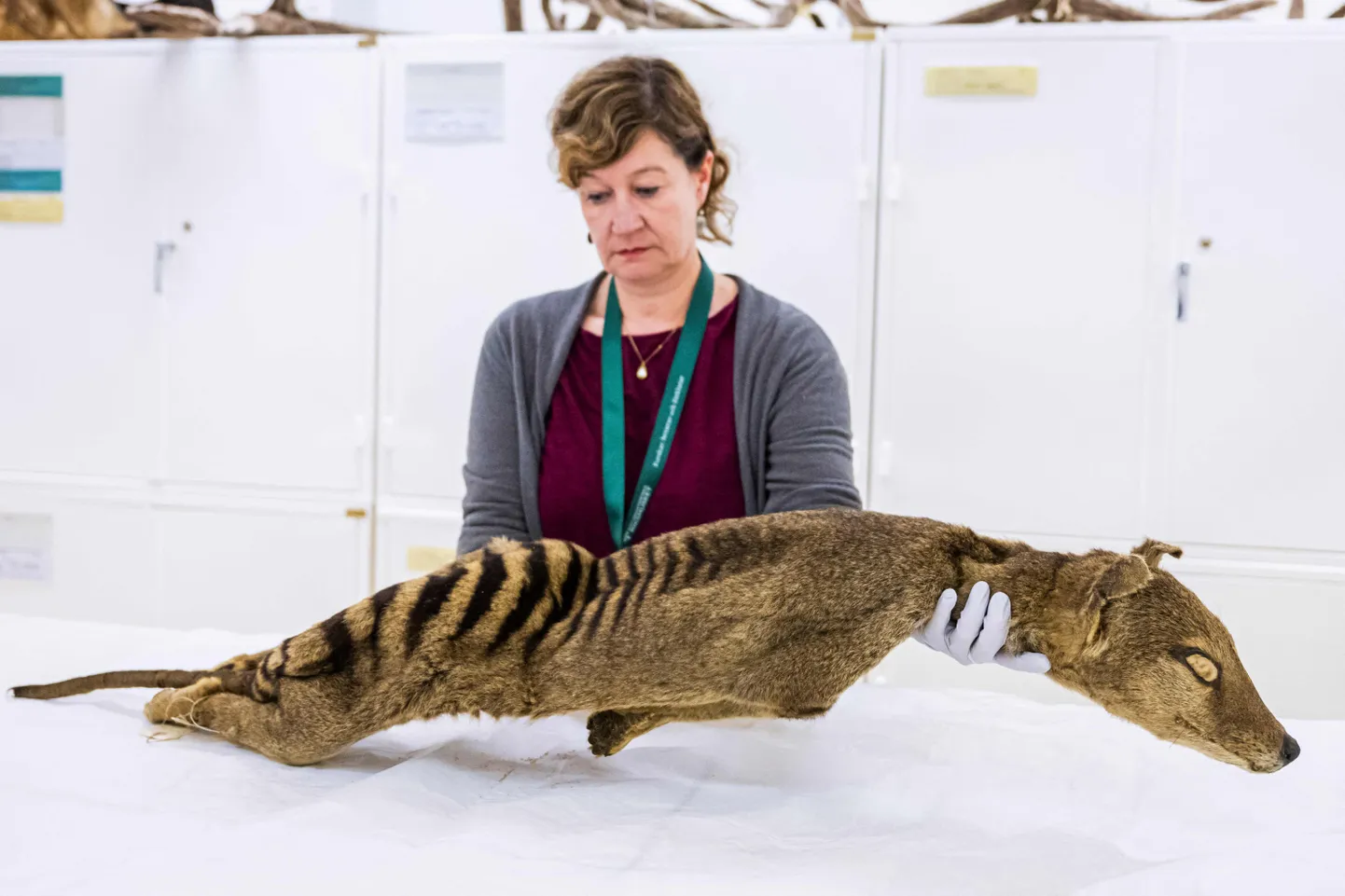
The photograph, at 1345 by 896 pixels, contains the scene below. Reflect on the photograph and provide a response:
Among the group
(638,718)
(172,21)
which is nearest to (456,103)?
(172,21)

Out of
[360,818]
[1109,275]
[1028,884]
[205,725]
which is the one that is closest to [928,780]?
[1028,884]

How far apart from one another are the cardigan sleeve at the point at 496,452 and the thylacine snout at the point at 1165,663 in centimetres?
99

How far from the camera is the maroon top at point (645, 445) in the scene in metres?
1.91

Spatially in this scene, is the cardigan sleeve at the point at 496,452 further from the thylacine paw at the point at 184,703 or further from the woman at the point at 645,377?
the thylacine paw at the point at 184,703

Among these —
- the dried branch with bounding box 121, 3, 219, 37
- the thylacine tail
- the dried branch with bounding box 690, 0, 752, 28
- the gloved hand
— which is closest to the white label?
the dried branch with bounding box 121, 3, 219, 37

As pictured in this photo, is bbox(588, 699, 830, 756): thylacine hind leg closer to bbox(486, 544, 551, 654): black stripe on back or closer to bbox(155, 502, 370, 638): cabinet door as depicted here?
bbox(486, 544, 551, 654): black stripe on back

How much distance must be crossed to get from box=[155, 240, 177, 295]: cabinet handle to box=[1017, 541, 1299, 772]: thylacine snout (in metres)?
2.70

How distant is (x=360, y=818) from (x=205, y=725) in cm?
40

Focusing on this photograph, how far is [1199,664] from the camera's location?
4.19 feet

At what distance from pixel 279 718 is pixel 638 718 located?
46 centimetres

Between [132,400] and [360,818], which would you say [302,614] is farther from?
[360,818]

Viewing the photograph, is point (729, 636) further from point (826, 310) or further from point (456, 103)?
point (456, 103)

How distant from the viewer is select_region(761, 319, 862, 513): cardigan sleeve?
179cm

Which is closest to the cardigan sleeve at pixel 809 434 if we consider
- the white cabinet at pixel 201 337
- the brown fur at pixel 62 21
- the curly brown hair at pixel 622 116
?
the curly brown hair at pixel 622 116
